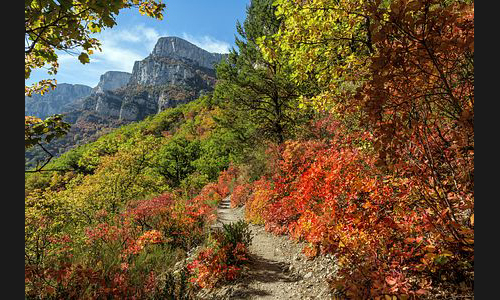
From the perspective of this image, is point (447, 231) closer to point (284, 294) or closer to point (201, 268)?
point (284, 294)

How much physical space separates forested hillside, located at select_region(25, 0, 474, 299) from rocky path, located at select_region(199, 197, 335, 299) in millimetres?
229

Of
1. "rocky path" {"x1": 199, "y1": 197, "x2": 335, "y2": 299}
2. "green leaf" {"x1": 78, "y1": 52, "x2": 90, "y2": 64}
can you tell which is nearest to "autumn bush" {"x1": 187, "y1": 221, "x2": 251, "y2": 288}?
"rocky path" {"x1": 199, "y1": 197, "x2": 335, "y2": 299}

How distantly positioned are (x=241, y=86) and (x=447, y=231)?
36.6 feet

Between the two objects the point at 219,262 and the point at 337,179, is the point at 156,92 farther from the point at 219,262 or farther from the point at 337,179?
the point at 337,179

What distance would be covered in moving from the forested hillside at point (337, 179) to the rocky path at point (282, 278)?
229 millimetres

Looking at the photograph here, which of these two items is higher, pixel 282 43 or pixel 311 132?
pixel 282 43

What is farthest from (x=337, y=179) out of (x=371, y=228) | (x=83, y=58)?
(x=83, y=58)

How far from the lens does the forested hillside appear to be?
1970 millimetres

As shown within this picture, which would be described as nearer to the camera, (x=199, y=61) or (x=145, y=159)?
(x=145, y=159)

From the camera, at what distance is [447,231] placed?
2.44m

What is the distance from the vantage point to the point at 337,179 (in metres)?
5.62
